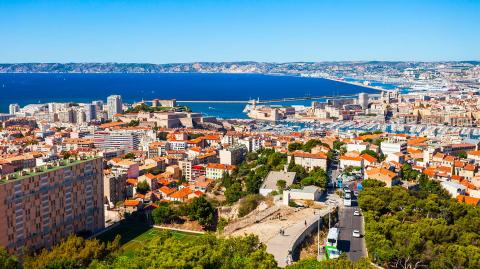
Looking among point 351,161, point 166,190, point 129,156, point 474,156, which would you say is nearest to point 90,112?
point 129,156

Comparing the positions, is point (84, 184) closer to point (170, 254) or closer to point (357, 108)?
point (170, 254)

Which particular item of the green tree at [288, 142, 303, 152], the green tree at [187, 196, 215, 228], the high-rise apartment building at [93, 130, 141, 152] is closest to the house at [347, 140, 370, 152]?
the green tree at [288, 142, 303, 152]

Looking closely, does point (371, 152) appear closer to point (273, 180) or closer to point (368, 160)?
point (368, 160)

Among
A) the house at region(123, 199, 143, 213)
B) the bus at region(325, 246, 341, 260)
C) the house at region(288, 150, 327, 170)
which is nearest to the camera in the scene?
the bus at region(325, 246, 341, 260)

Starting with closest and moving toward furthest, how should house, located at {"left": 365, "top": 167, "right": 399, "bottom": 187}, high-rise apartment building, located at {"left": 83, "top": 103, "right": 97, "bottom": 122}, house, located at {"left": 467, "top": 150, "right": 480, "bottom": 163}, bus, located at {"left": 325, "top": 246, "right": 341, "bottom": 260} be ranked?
1. bus, located at {"left": 325, "top": 246, "right": 341, "bottom": 260}
2. house, located at {"left": 365, "top": 167, "right": 399, "bottom": 187}
3. house, located at {"left": 467, "top": 150, "right": 480, "bottom": 163}
4. high-rise apartment building, located at {"left": 83, "top": 103, "right": 97, "bottom": 122}

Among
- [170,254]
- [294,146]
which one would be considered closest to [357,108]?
[294,146]

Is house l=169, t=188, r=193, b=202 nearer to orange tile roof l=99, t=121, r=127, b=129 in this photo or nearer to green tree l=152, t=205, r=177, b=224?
green tree l=152, t=205, r=177, b=224

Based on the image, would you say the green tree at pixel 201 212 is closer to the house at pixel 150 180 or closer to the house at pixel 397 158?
the house at pixel 150 180
